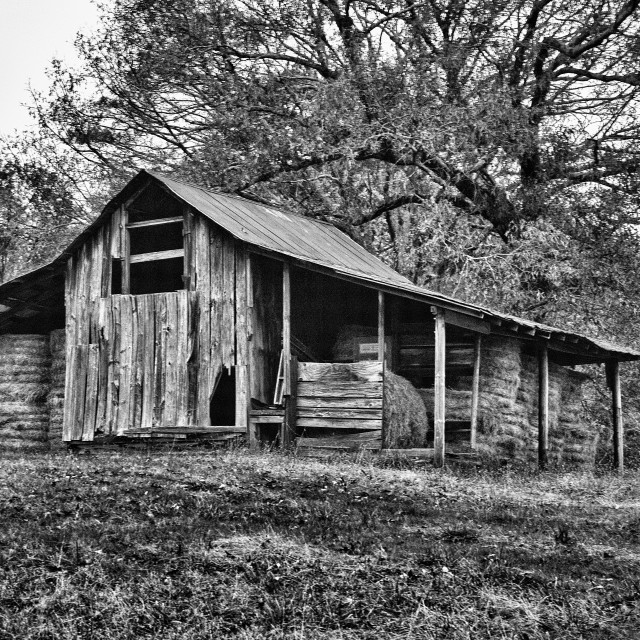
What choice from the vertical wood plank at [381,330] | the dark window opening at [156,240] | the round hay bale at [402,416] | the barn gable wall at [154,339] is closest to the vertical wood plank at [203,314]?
the barn gable wall at [154,339]

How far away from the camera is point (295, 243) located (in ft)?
69.7

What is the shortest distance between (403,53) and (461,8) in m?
2.34

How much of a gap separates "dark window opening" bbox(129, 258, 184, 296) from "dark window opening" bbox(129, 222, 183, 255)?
373mm

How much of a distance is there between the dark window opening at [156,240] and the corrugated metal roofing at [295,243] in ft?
4.15

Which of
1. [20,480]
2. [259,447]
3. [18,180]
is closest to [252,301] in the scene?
[259,447]

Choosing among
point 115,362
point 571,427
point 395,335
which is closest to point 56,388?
point 115,362

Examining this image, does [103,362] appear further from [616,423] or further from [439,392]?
[616,423]

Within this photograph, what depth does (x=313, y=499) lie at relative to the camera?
12133 millimetres

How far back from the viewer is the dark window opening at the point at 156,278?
896 inches

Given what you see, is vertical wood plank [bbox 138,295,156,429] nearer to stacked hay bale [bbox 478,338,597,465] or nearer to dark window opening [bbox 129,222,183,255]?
dark window opening [bbox 129,222,183,255]

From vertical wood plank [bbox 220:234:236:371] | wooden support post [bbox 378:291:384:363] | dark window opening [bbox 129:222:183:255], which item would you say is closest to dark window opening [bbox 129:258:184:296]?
dark window opening [bbox 129:222:183:255]

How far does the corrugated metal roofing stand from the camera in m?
18.2

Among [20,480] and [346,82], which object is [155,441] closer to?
[20,480]

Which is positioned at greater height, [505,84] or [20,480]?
[505,84]
